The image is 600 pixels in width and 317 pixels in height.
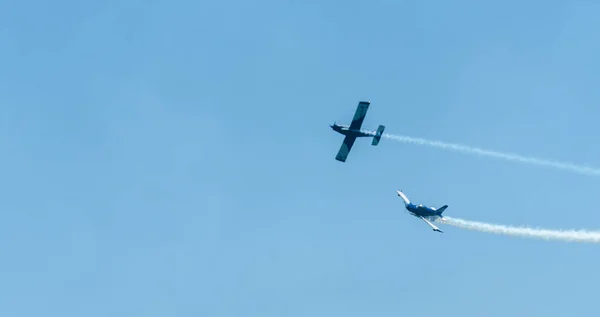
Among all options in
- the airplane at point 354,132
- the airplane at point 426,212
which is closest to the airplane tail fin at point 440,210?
the airplane at point 426,212

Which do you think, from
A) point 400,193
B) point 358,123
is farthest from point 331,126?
point 400,193

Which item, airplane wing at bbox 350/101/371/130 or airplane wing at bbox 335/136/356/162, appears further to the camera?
airplane wing at bbox 335/136/356/162

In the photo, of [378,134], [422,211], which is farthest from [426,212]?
[378,134]

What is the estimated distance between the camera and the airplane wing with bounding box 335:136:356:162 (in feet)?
381

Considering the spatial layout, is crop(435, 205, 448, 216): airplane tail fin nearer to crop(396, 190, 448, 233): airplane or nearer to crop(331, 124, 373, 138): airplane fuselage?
crop(396, 190, 448, 233): airplane

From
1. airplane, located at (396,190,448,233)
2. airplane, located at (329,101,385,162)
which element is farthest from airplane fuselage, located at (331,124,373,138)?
airplane, located at (396,190,448,233)

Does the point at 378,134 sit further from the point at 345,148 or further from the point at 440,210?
the point at 440,210

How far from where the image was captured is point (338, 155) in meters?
118

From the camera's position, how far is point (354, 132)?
11444 cm

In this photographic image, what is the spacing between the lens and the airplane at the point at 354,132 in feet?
366

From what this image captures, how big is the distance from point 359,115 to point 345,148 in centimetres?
723

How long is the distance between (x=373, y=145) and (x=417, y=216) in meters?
13.5

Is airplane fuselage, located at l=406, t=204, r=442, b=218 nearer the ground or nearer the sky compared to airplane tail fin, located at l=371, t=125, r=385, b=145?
nearer the ground

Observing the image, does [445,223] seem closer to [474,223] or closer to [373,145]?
[474,223]
